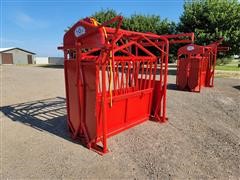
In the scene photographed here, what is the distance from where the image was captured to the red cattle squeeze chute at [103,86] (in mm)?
3039

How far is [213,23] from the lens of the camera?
45.2 ft

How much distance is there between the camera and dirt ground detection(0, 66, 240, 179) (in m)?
2.67

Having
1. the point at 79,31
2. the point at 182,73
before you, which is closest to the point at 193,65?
the point at 182,73

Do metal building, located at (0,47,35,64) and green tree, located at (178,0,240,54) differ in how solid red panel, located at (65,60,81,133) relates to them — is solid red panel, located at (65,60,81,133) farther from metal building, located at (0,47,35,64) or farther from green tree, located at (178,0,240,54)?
metal building, located at (0,47,35,64)

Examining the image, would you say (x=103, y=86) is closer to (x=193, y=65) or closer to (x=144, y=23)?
(x=193, y=65)

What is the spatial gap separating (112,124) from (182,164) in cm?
148

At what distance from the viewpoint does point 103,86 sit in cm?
308

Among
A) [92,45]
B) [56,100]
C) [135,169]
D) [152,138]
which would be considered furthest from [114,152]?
[56,100]

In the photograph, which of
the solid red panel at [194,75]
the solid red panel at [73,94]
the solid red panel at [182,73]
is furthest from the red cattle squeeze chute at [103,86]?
the solid red panel at [182,73]

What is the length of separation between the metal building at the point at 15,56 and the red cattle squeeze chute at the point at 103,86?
43755mm

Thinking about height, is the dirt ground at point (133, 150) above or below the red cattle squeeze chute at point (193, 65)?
below

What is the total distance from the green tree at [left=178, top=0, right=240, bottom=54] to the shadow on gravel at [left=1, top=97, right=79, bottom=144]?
1122 cm

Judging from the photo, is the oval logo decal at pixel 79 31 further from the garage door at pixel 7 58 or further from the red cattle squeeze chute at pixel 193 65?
the garage door at pixel 7 58

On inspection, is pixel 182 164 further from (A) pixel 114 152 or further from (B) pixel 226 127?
(B) pixel 226 127
